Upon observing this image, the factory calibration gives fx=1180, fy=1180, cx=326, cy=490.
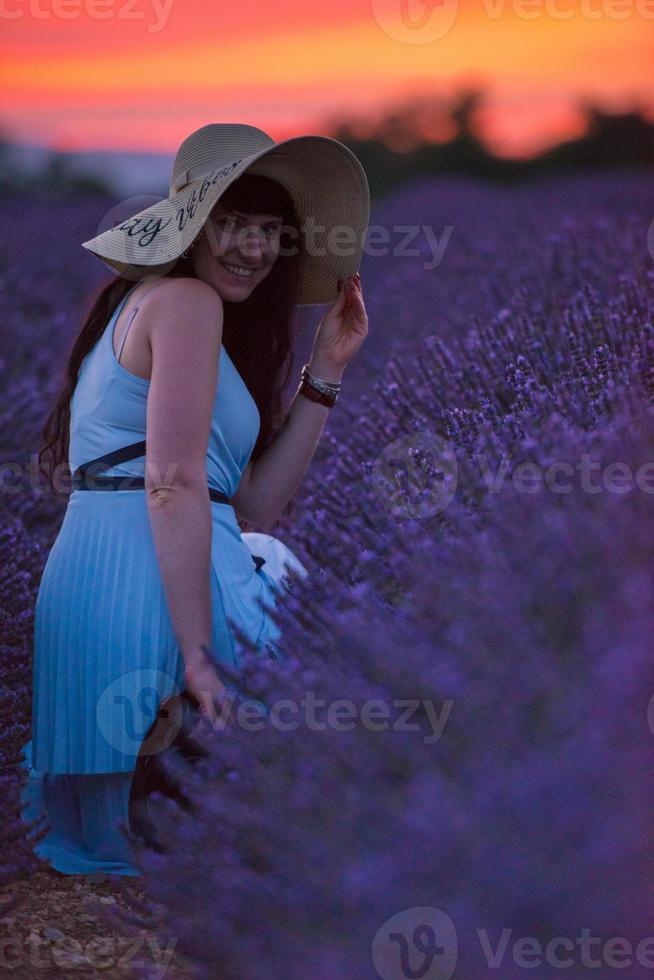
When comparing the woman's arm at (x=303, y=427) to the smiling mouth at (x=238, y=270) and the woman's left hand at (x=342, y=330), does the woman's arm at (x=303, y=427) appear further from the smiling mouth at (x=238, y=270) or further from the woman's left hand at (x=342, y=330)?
the smiling mouth at (x=238, y=270)

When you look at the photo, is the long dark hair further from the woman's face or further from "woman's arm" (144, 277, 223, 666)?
"woman's arm" (144, 277, 223, 666)

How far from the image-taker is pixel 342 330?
2.88 metres

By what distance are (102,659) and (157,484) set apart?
0.40 metres

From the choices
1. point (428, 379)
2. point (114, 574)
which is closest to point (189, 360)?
point (114, 574)

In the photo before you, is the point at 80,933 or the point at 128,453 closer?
the point at 80,933

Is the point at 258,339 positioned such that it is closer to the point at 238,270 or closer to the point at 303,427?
the point at 303,427

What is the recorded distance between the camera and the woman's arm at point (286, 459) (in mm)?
2934

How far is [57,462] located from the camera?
2.96 metres

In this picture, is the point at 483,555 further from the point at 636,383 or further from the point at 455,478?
the point at 636,383

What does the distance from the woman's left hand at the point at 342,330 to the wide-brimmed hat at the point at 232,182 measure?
60 millimetres

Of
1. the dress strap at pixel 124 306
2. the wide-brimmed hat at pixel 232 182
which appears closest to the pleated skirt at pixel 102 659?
the dress strap at pixel 124 306

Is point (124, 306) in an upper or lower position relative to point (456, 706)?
upper

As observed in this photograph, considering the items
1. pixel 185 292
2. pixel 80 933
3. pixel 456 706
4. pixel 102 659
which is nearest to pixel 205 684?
pixel 102 659

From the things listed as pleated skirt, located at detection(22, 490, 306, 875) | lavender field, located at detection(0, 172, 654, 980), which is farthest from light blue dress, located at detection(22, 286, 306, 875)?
lavender field, located at detection(0, 172, 654, 980)
